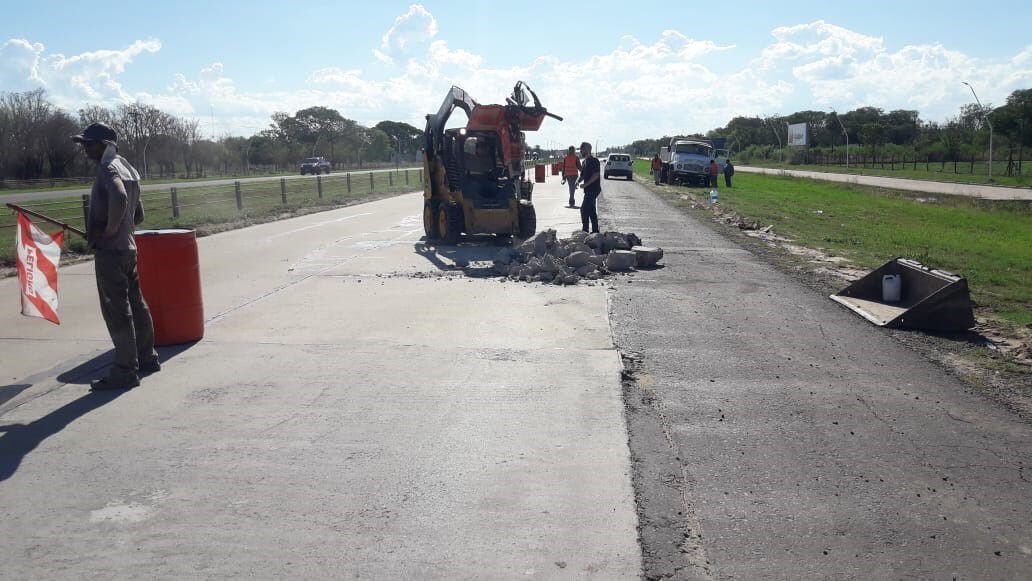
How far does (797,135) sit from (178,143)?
231 ft

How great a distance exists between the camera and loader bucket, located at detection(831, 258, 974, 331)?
8617mm

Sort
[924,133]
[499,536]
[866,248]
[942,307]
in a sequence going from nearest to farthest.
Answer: [499,536], [942,307], [866,248], [924,133]

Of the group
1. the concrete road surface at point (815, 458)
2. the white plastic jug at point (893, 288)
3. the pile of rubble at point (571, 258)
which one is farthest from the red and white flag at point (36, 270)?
the white plastic jug at point (893, 288)

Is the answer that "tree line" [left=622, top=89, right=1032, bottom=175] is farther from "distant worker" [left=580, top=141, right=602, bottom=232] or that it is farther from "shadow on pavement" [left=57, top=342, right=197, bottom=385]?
"shadow on pavement" [left=57, top=342, right=197, bottom=385]

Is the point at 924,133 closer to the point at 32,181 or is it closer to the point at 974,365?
the point at 32,181

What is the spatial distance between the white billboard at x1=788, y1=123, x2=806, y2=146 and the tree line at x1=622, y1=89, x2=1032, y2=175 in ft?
→ 3.05

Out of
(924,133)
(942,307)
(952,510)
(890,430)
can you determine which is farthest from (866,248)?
(924,133)

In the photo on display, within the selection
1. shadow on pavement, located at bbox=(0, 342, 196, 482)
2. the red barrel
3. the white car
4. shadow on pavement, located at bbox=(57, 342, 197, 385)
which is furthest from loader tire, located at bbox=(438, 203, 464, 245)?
the white car

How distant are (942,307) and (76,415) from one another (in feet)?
26.4

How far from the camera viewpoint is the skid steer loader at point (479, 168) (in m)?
16.8

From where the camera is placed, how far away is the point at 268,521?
4172 millimetres

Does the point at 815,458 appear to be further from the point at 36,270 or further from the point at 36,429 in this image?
the point at 36,270

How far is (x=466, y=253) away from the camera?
51.3ft

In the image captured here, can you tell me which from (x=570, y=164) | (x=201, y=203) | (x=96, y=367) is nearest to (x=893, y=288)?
(x=96, y=367)
